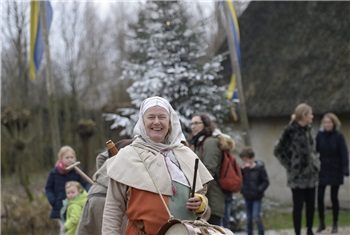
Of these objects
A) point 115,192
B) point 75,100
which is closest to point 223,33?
point 75,100

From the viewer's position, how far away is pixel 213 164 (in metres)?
9.04

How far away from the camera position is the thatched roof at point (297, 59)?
18.6m

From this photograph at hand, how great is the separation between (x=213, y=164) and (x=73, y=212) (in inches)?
68.9

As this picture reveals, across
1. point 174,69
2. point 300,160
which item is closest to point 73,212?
point 300,160

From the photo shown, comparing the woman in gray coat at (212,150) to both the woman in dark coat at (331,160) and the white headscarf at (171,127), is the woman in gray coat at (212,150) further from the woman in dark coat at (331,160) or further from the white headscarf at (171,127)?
the woman in dark coat at (331,160)

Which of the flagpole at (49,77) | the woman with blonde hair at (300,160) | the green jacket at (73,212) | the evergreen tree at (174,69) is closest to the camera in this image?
the green jacket at (73,212)

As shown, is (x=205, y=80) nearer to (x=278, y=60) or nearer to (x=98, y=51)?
(x=278, y=60)

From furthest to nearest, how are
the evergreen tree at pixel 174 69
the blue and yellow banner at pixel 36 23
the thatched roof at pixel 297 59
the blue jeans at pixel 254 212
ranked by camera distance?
the thatched roof at pixel 297 59
the blue and yellow banner at pixel 36 23
the evergreen tree at pixel 174 69
the blue jeans at pixel 254 212

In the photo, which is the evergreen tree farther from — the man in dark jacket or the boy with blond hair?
the boy with blond hair

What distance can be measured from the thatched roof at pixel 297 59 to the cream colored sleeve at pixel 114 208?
1306 centimetres

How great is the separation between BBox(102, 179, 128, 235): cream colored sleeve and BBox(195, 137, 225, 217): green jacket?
3939mm

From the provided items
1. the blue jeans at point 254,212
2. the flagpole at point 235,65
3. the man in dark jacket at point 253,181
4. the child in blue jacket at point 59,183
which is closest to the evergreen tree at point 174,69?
the flagpole at point 235,65

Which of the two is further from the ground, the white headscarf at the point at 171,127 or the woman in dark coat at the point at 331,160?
the white headscarf at the point at 171,127

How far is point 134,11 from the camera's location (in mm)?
41812
